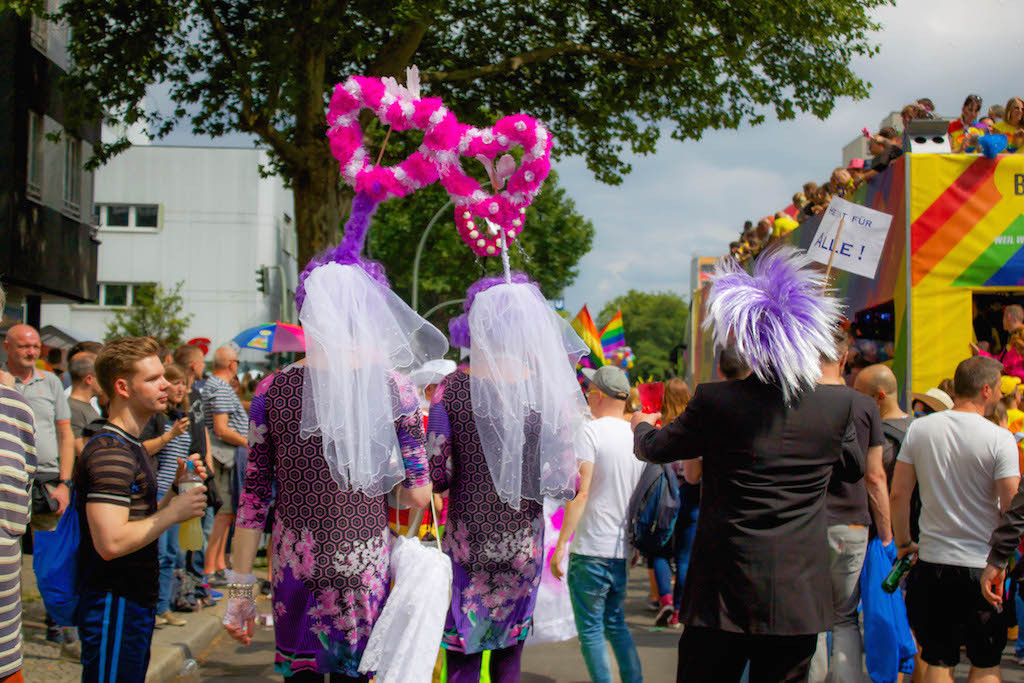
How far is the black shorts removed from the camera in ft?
14.4

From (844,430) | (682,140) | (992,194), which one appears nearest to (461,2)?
(682,140)

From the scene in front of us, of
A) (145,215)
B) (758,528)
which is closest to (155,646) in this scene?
(758,528)

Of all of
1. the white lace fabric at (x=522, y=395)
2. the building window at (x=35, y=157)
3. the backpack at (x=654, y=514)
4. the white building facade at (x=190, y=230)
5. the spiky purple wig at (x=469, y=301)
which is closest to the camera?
the white lace fabric at (x=522, y=395)

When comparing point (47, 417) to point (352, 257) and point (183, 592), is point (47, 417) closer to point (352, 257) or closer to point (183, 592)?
point (183, 592)

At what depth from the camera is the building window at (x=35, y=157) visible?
51.4ft

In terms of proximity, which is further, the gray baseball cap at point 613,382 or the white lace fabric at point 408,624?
the gray baseball cap at point 613,382

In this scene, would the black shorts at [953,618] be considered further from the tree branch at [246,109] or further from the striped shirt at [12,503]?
the tree branch at [246,109]

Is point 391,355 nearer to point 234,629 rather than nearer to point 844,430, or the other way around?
point 234,629

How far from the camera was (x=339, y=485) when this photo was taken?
3434 millimetres

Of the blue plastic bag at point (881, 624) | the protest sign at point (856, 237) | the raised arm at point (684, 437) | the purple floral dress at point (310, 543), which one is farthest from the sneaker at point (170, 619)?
Result: the protest sign at point (856, 237)

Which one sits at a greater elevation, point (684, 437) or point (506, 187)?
point (506, 187)

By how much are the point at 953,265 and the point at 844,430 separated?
19.9 ft

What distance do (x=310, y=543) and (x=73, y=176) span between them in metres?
16.5

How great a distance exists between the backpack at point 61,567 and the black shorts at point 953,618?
3611 mm
